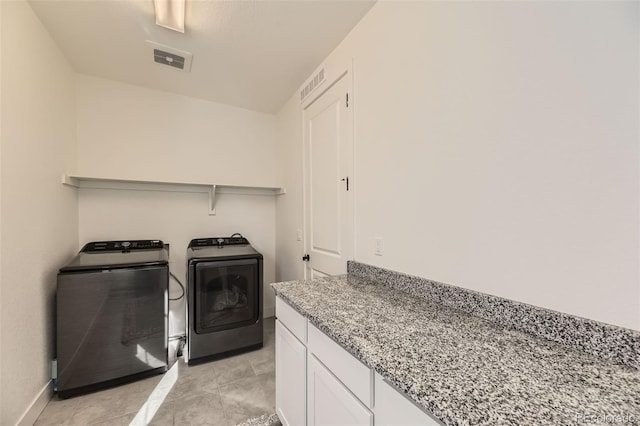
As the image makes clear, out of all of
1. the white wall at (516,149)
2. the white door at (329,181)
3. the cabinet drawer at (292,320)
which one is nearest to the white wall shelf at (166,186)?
the white door at (329,181)

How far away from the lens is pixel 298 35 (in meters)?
1.83

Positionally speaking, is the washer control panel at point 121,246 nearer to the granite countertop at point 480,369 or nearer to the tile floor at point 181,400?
the tile floor at point 181,400

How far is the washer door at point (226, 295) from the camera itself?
221cm

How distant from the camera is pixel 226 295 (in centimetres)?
233

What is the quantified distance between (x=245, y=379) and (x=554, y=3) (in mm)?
2642

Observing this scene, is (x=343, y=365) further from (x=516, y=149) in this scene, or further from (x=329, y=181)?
(x=329, y=181)

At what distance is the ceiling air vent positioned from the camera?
1939 mm

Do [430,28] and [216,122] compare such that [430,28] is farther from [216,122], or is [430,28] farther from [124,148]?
[124,148]

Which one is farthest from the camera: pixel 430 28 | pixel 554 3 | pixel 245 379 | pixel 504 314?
pixel 245 379

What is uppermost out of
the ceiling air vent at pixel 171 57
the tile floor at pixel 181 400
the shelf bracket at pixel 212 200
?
the ceiling air vent at pixel 171 57

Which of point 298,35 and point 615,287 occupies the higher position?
point 298,35

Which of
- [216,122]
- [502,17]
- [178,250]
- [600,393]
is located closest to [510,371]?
[600,393]

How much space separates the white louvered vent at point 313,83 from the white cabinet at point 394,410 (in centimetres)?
210

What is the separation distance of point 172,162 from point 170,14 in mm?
1429
